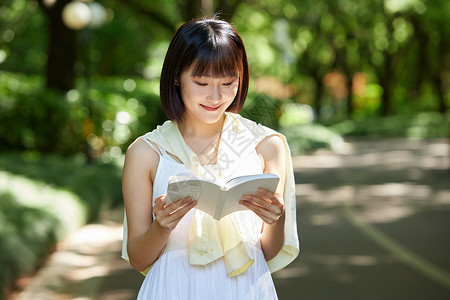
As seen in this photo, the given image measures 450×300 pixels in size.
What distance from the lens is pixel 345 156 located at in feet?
74.9

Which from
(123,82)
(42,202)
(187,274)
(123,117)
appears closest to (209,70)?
(187,274)

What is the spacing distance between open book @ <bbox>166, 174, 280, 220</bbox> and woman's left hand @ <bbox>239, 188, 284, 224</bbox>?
2 centimetres

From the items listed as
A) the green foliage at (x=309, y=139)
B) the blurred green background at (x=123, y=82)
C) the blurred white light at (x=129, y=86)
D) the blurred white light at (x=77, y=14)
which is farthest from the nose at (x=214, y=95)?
the green foliage at (x=309, y=139)

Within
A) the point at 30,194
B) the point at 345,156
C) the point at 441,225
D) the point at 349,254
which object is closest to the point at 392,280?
the point at 349,254

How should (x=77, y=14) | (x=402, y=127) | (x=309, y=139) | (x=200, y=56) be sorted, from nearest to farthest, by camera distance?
(x=200, y=56), (x=77, y=14), (x=309, y=139), (x=402, y=127)

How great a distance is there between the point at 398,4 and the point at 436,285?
835 inches

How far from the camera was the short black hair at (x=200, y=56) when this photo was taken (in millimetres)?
2361

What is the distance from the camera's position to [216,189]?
2195mm

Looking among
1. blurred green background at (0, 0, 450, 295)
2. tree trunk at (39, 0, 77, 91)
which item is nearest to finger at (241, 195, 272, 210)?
blurred green background at (0, 0, 450, 295)

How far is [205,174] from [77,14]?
13.8 metres

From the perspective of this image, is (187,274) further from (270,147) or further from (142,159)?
(270,147)

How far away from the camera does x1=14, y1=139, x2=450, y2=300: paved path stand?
21.4 ft

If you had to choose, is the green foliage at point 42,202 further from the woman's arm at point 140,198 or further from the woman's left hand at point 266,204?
the woman's left hand at point 266,204

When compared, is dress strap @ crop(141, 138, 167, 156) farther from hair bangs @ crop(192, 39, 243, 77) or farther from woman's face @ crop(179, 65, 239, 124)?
hair bangs @ crop(192, 39, 243, 77)
